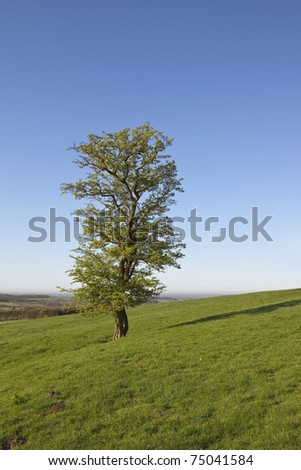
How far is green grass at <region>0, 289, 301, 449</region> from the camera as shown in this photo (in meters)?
12.7

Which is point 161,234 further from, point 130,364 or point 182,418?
point 182,418

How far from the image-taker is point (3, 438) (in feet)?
46.6

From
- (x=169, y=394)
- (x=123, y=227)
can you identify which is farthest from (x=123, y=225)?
(x=169, y=394)

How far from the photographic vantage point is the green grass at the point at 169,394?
41.8 feet

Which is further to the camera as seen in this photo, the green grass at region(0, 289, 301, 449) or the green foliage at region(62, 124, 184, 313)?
the green foliage at region(62, 124, 184, 313)

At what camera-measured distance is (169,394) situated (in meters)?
16.2

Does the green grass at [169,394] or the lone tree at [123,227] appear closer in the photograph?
the green grass at [169,394]

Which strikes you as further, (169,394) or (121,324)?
(121,324)

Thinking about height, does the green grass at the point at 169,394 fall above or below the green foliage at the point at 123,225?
below

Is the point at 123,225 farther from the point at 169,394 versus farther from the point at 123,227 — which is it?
the point at 169,394

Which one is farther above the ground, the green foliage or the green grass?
the green foliage

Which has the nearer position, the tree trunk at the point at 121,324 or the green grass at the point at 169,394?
the green grass at the point at 169,394
